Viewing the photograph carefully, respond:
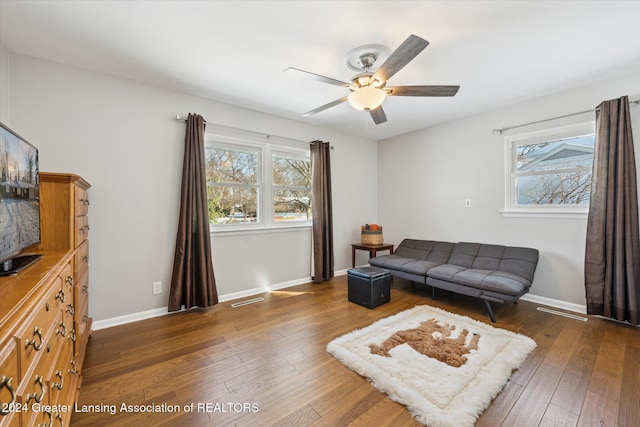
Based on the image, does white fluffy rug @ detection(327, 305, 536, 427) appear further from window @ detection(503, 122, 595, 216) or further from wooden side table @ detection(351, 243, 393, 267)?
window @ detection(503, 122, 595, 216)

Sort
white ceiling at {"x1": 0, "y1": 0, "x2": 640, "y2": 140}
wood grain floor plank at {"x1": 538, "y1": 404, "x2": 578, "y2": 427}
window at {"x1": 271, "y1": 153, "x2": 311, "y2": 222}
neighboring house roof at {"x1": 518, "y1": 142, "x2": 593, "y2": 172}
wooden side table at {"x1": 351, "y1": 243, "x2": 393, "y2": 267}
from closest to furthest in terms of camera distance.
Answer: wood grain floor plank at {"x1": 538, "y1": 404, "x2": 578, "y2": 427}
white ceiling at {"x1": 0, "y1": 0, "x2": 640, "y2": 140}
neighboring house roof at {"x1": 518, "y1": 142, "x2": 593, "y2": 172}
window at {"x1": 271, "y1": 153, "x2": 311, "y2": 222}
wooden side table at {"x1": 351, "y1": 243, "x2": 393, "y2": 267}

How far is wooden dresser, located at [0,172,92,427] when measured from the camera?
734 millimetres

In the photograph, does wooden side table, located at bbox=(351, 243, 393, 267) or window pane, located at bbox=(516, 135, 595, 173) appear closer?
window pane, located at bbox=(516, 135, 595, 173)

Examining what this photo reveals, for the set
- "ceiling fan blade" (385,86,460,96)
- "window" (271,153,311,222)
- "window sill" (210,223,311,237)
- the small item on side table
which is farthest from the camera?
the small item on side table

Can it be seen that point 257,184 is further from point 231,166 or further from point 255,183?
point 231,166

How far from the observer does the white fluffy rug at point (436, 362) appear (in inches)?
63.5

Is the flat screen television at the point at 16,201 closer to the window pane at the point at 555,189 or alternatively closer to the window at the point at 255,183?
the window at the point at 255,183

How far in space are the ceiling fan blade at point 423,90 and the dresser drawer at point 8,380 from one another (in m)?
2.55

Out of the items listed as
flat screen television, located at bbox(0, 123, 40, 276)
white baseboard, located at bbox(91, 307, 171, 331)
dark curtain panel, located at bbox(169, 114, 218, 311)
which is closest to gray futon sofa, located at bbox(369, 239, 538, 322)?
dark curtain panel, located at bbox(169, 114, 218, 311)

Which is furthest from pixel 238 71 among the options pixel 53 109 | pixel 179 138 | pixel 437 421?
pixel 437 421

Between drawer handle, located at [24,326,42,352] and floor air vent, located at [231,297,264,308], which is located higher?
drawer handle, located at [24,326,42,352]

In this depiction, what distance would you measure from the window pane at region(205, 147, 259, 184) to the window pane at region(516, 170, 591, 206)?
359cm

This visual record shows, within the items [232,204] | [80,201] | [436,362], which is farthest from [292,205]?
[436,362]

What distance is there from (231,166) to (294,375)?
2.67 meters
